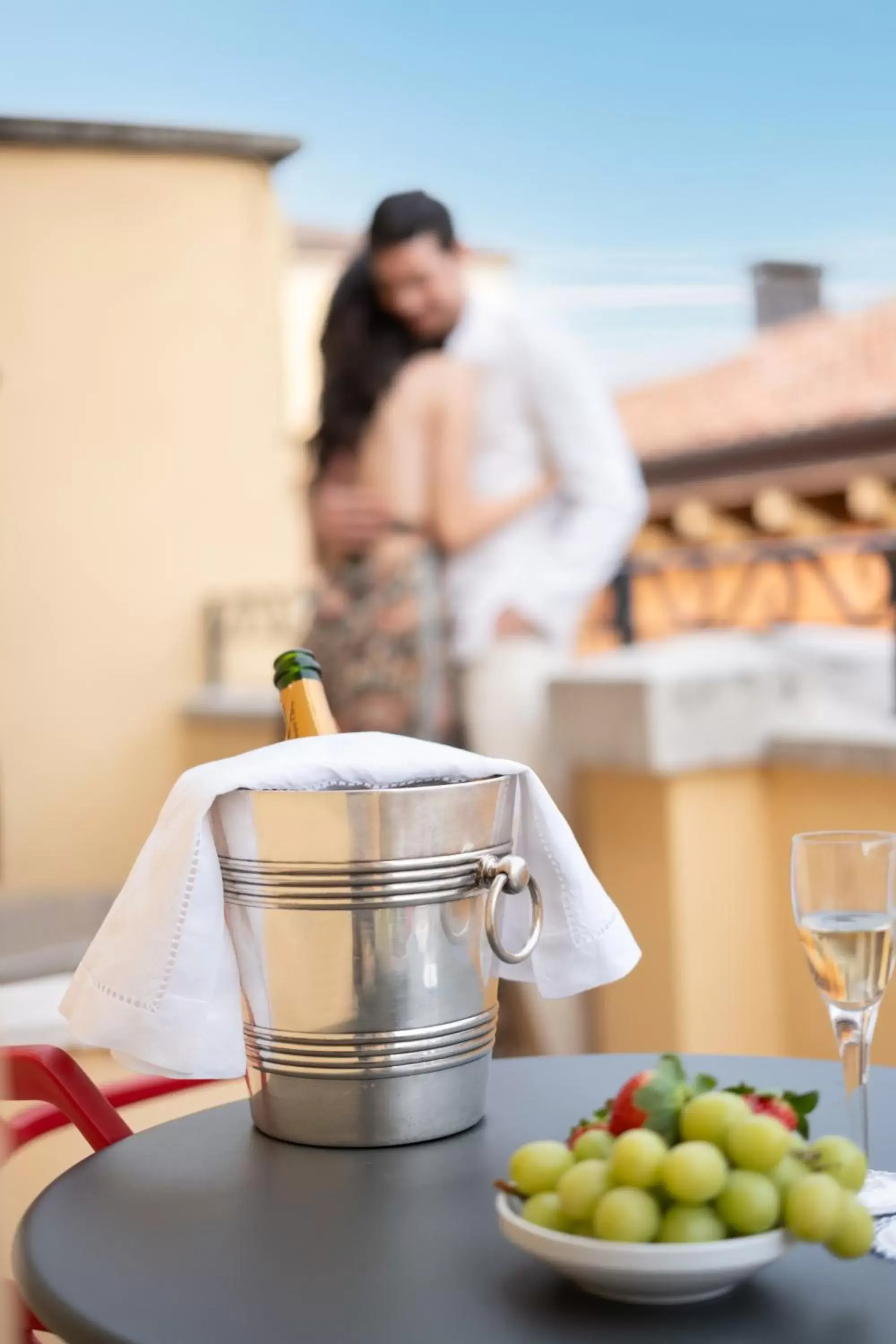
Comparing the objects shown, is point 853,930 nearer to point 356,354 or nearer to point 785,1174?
point 785,1174

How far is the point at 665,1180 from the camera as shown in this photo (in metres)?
0.45

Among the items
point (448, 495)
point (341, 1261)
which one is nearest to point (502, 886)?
point (341, 1261)

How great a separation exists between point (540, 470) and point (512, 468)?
0.05 meters

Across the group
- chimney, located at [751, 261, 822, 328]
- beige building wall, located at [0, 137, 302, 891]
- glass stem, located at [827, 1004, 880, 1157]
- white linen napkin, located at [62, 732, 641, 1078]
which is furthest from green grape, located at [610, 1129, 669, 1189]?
chimney, located at [751, 261, 822, 328]

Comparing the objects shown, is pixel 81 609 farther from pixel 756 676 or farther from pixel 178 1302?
pixel 178 1302

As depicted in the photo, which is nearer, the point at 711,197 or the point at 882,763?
the point at 882,763

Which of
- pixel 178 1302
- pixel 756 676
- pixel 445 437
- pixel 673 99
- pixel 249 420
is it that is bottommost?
pixel 178 1302

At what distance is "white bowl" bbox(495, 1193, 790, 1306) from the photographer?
0.45 meters

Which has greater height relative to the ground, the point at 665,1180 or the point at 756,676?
the point at 756,676

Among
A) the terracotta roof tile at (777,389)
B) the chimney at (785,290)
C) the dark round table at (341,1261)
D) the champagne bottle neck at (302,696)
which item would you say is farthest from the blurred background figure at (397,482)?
the chimney at (785,290)

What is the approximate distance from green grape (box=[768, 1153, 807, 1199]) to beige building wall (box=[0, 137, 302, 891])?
3.51 meters

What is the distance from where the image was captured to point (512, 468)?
7.82 ft

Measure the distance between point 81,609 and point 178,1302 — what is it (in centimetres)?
392

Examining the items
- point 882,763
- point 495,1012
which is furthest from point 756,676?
point 495,1012
